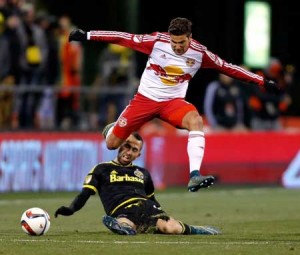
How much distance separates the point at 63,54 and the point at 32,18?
1289 mm

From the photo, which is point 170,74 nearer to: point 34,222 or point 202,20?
point 34,222

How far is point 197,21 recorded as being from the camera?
29.6 m

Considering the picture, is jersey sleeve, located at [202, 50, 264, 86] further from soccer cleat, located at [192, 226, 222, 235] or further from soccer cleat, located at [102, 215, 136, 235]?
soccer cleat, located at [102, 215, 136, 235]

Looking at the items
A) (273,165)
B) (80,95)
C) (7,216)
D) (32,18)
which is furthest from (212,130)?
(7,216)

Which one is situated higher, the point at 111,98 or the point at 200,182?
the point at 200,182

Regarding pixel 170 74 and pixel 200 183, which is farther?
pixel 170 74

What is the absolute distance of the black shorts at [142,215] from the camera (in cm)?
1247

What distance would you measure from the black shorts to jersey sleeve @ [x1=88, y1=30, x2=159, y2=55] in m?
2.11

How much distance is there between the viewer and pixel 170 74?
44.9 ft

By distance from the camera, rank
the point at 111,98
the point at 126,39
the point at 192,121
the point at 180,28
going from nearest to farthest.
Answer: the point at 180,28 → the point at 192,121 → the point at 126,39 → the point at 111,98

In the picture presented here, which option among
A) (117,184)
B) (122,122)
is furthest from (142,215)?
(122,122)

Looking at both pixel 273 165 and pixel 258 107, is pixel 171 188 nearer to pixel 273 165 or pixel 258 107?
pixel 273 165

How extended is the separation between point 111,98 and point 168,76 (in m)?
9.56

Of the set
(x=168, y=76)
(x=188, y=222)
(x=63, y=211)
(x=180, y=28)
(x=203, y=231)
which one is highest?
(x=180, y=28)
